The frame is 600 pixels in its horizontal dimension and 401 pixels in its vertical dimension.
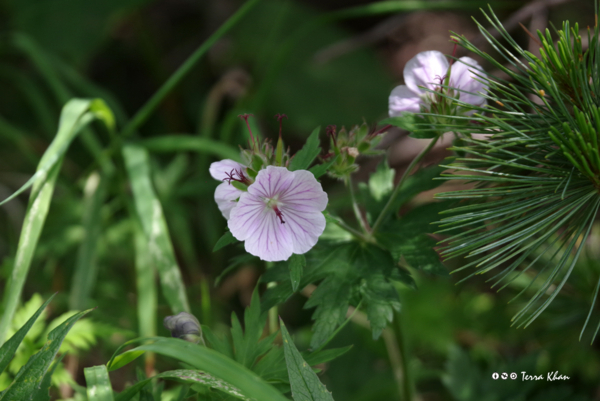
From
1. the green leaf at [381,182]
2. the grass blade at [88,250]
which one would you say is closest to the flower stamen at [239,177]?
the green leaf at [381,182]

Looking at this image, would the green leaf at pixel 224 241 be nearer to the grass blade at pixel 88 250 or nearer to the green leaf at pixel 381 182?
the green leaf at pixel 381 182

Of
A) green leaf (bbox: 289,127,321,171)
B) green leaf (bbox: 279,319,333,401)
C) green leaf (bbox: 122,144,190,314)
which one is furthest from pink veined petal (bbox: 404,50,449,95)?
green leaf (bbox: 122,144,190,314)

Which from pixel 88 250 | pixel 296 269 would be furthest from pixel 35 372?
pixel 88 250

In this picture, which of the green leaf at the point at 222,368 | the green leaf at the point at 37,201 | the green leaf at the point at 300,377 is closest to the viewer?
the green leaf at the point at 222,368

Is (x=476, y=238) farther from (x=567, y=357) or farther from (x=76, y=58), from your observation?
(x=76, y=58)

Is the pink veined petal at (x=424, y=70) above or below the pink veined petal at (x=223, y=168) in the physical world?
above

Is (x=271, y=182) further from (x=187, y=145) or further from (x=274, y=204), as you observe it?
(x=187, y=145)

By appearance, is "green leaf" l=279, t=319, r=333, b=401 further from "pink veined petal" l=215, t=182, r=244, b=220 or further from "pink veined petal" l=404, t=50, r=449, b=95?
"pink veined petal" l=404, t=50, r=449, b=95
